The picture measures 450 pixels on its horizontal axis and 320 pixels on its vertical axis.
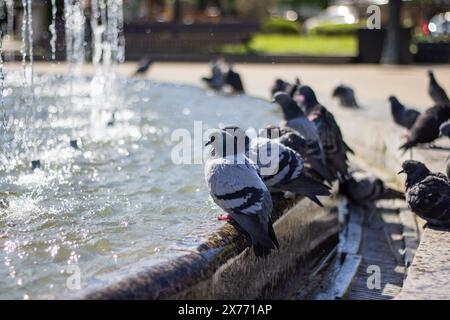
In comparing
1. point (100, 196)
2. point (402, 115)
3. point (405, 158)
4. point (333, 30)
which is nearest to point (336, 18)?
point (333, 30)

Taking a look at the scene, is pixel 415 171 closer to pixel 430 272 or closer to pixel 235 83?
pixel 430 272

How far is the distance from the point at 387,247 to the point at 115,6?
22.3 metres

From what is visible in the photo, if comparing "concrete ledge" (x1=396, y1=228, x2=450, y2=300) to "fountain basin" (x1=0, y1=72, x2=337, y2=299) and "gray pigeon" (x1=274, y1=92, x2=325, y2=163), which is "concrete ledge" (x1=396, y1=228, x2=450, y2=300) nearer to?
"fountain basin" (x1=0, y1=72, x2=337, y2=299)

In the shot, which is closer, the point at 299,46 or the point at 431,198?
the point at 431,198

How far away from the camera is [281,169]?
4.50 m

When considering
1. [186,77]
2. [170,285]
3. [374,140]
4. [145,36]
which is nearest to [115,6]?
[145,36]

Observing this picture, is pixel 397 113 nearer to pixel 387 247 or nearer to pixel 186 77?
pixel 387 247

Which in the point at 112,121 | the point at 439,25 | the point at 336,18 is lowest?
the point at 112,121

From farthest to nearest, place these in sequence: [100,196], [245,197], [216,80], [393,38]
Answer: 1. [393,38]
2. [216,80]
3. [100,196]
4. [245,197]

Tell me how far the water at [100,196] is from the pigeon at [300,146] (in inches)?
24.6

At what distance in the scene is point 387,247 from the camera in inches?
231

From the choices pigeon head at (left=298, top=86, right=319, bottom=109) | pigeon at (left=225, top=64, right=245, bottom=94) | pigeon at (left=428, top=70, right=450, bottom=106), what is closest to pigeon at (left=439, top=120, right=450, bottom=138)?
pigeon head at (left=298, top=86, right=319, bottom=109)

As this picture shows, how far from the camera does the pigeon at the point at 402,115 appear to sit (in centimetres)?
790

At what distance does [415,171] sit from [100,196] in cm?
210
